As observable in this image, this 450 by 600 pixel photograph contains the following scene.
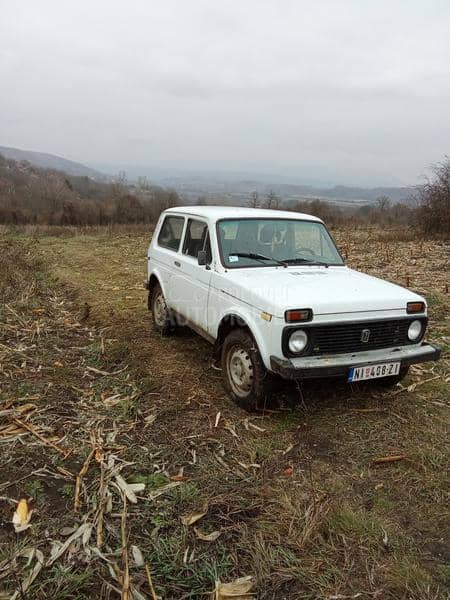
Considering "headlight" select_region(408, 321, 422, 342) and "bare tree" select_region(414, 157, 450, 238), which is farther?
"bare tree" select_region(414, 157, 450, 238)

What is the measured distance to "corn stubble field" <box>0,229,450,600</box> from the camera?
2.42 metres

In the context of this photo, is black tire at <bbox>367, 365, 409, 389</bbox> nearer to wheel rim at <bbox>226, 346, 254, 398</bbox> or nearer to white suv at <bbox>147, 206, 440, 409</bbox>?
white suv at <bbox>147, 206, 440, 409</bbox>

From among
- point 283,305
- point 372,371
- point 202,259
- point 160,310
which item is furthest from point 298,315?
point 160,310

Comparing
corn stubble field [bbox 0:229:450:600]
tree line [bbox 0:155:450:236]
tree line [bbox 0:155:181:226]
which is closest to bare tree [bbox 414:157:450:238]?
tree line [bbox 0:155:450:236]

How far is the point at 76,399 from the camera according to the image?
177 inches

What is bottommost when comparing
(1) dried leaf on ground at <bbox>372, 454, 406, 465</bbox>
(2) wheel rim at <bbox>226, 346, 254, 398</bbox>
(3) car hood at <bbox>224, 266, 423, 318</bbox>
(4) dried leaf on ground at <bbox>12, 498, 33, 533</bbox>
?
(4) dried leaf on ground at <bbox>12, 498, 33, 533</bbox>

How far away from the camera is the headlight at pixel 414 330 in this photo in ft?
13.9

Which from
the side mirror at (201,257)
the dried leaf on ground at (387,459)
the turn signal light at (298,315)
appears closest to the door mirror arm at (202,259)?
the side mirror at (201,257)

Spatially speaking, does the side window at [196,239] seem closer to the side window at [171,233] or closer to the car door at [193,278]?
the car door at [193,278]

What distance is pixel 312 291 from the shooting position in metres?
3.97

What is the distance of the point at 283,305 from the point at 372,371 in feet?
3.49

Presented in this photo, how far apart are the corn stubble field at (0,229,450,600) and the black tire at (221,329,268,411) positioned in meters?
0.16

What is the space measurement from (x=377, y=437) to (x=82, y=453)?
8.43 feet

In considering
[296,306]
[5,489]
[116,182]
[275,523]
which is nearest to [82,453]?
[5,489]
